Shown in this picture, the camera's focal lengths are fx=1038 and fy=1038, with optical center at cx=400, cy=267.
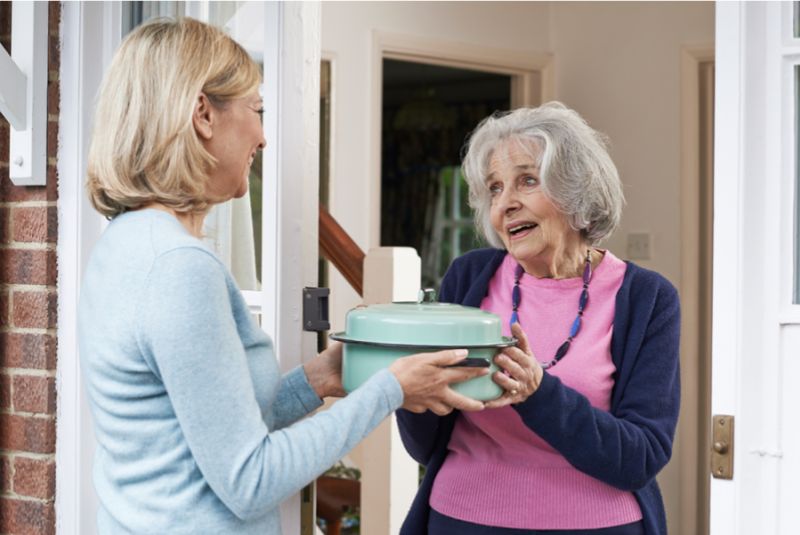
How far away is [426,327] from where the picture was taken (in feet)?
4.28

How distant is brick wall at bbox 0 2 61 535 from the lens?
2066 mm

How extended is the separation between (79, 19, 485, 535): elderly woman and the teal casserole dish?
2 centimetres

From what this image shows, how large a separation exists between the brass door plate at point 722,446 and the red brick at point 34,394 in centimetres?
127

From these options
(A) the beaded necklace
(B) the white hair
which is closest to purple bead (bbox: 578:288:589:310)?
(A) the beaded necklace

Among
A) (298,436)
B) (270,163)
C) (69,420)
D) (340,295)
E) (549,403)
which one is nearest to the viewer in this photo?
(298,436)

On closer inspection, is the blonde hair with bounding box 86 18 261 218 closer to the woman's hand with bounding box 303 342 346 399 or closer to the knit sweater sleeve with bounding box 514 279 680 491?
the woman's hand with bounding box 303 342 346 399

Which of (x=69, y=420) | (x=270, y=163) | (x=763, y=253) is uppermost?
(x=270, y=163)

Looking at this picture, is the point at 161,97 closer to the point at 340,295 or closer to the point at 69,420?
the point at 69,420

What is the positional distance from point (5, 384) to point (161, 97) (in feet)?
3.71

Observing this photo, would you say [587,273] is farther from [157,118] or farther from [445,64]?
[445,64]

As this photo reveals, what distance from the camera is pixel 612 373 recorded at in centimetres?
163

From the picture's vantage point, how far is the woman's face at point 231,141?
1302 millimetres

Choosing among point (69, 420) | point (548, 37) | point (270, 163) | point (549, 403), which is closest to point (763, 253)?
point (549, 403)

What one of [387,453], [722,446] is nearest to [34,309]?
[387,453]
